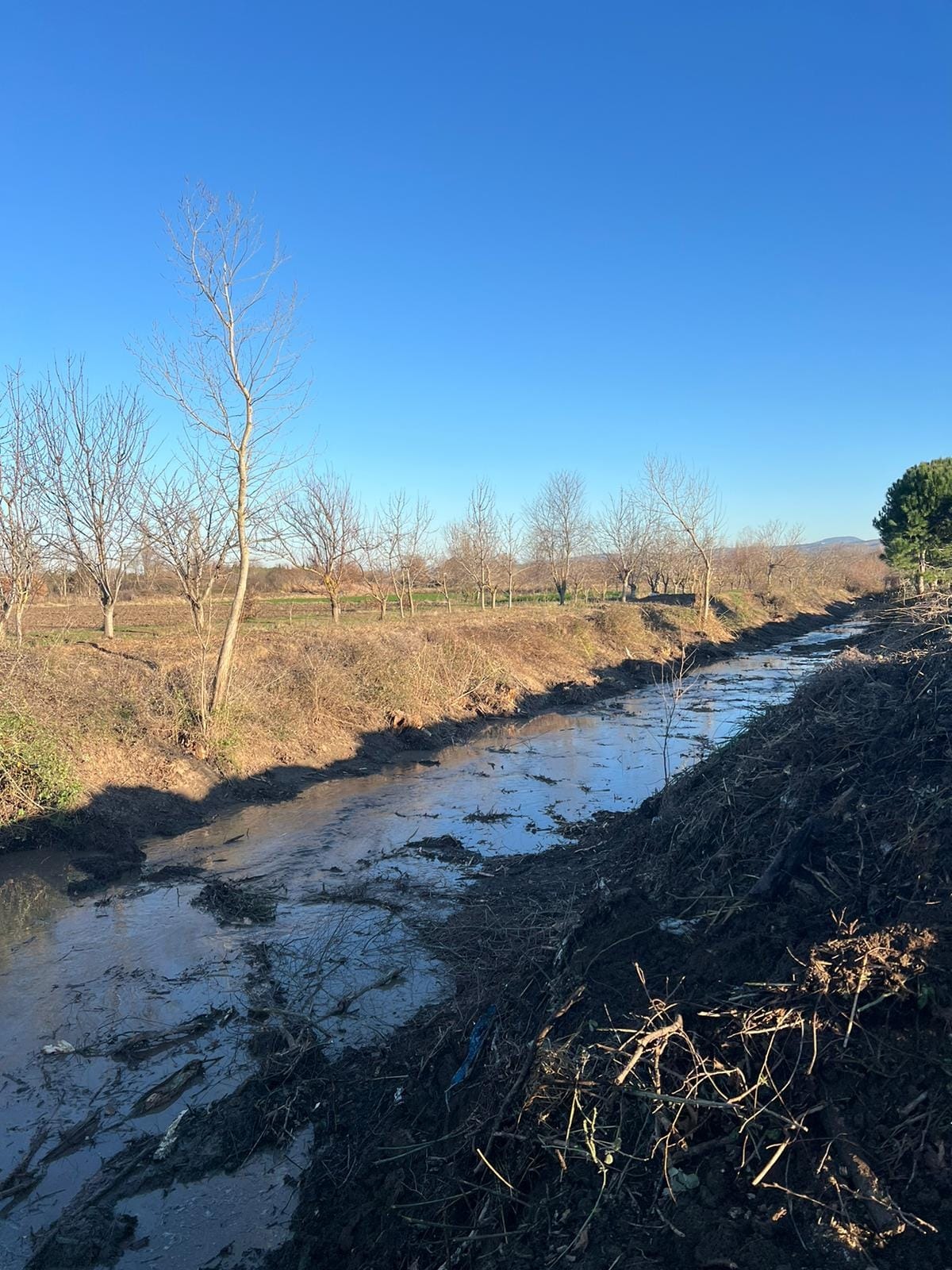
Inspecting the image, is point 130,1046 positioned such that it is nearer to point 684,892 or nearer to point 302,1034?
point 302,1034

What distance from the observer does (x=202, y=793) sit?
1188 cm

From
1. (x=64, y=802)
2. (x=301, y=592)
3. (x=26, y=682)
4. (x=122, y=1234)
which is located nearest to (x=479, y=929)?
(x=122, y=1234)

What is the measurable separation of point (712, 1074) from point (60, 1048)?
473 centimetres

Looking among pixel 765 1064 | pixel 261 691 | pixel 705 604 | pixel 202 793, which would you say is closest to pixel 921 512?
pixel 705 604

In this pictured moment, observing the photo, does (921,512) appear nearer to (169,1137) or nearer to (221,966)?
(221,966)

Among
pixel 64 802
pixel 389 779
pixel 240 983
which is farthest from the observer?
pixel 389 779

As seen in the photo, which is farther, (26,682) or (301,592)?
(301,592)

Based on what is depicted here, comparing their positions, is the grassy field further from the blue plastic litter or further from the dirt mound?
the blue plastic litter

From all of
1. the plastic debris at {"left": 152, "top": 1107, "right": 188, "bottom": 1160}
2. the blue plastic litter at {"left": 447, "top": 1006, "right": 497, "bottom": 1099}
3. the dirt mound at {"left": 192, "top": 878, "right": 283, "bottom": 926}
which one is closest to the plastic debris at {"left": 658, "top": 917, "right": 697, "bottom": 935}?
the blue plastic litter at {"left": 447, "top": 1006, "right": 497, "bottom": 1099}

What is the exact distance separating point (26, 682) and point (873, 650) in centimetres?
1133

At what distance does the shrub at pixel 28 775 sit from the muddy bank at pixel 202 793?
18cm

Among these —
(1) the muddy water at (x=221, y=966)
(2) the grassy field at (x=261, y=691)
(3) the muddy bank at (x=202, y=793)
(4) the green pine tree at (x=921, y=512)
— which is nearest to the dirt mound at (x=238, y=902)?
(1) the muddy water at (x=221, y=966)

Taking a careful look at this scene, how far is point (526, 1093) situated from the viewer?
11.4ft

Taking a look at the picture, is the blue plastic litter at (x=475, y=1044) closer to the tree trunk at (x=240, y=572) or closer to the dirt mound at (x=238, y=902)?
the dirt mound at (x=238, y=902)
